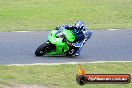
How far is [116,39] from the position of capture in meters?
14.7

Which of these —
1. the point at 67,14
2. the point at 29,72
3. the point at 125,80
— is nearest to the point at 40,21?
the point at 67,14

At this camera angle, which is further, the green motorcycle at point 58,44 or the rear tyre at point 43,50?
the rear tyre at point 43,50

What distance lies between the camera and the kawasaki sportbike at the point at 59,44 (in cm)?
1164

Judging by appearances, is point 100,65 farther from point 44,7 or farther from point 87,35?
point 44,7

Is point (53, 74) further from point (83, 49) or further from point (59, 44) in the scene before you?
point (83, 49)

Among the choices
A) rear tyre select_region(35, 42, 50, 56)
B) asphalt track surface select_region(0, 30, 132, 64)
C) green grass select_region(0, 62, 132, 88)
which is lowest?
asphalt track surface select_region(0, 30, 132, 64)

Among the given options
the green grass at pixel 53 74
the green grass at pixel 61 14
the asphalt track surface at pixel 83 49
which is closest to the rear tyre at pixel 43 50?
the asphalt track surface at pixel 83 49

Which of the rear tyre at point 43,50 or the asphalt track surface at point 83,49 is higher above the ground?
the rear tyre at point 43,50

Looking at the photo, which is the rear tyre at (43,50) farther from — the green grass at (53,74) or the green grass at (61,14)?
the green grass at (61,14)

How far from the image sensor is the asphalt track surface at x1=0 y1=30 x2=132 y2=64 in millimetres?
11656

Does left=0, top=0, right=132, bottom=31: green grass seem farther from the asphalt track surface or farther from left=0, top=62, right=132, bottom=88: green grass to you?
left=0, top=62, right=132, bottom=88: green grass

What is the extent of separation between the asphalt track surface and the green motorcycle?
143mm

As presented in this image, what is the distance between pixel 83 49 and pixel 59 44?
1.55 m

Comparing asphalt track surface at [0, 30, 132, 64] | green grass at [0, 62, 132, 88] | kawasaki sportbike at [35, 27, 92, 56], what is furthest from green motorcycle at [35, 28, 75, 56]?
green grass at [0, 62, 132, 88]
